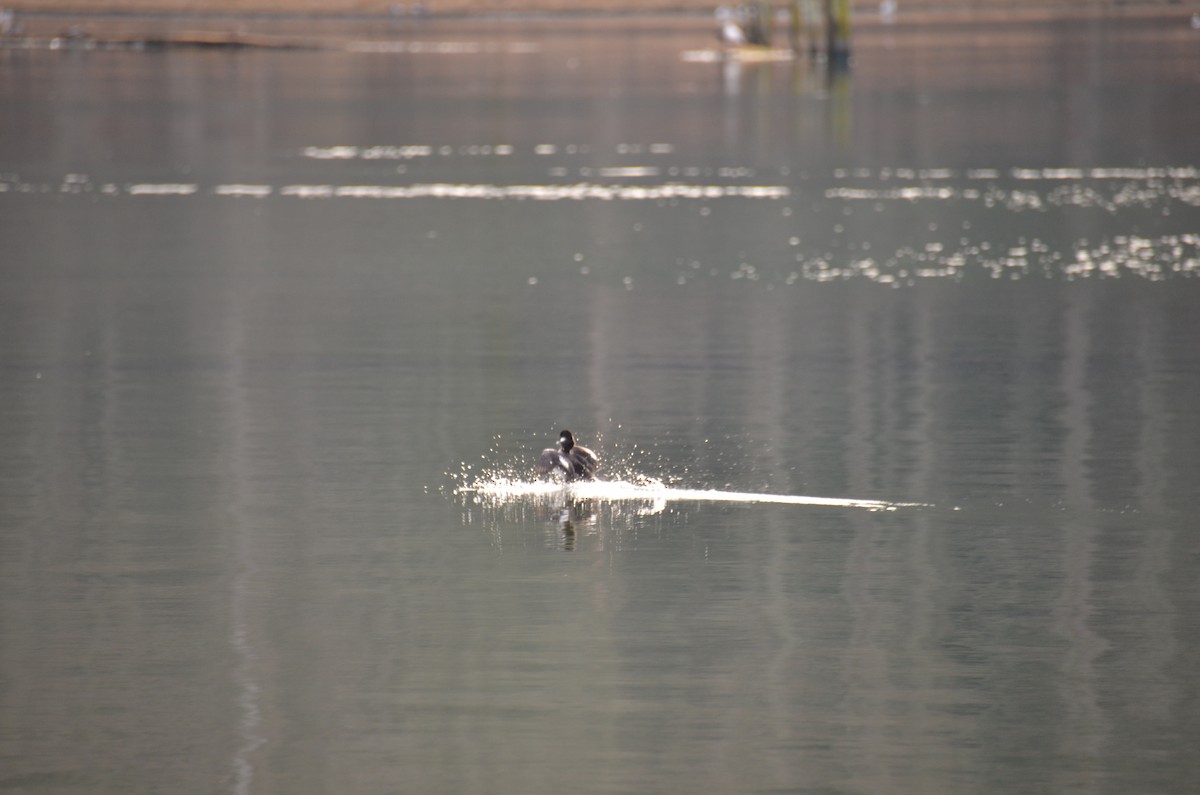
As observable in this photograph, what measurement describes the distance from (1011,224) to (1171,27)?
273ft

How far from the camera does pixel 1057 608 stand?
971 centimetres

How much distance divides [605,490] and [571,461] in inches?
8.8

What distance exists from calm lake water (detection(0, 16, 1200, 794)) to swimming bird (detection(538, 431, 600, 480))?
161mm

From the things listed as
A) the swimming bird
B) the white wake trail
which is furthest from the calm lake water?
the swimming bird

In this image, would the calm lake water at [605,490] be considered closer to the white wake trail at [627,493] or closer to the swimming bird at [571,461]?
the white wake trail at [627,493]

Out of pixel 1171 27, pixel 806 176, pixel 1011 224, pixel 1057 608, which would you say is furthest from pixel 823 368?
pixel 1171 27

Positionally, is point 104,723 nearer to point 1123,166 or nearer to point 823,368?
point 823,368

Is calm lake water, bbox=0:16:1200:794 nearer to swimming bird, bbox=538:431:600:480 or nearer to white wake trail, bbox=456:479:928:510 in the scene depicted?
white wake trail, bbox=456:479:928:510

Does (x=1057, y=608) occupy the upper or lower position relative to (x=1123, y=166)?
lower

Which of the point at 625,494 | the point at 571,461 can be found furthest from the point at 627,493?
the point at 571,461

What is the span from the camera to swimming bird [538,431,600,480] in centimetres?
1212

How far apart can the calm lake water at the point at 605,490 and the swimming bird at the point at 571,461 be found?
0.16 metres

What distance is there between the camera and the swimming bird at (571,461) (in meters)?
12.1

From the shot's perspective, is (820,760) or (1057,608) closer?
(820,760)
